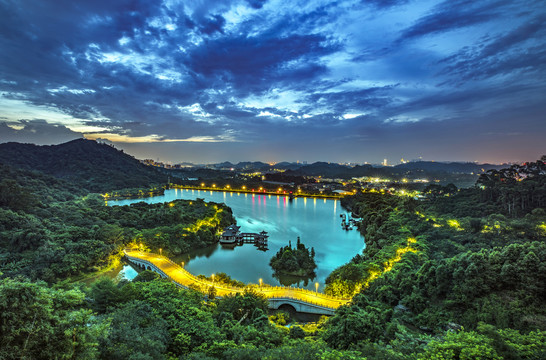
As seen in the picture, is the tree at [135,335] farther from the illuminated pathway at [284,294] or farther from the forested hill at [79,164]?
the forested hill at [79,164]

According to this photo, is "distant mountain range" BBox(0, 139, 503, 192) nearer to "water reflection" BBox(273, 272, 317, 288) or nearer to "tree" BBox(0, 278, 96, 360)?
"water reflection" BBox(273, 272, 317, 288)

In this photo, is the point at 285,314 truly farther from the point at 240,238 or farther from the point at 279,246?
the point at 240,238

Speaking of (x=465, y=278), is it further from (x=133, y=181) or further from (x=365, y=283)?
(x=133, y=181)

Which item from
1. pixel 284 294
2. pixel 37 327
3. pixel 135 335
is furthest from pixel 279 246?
pixel 37 327

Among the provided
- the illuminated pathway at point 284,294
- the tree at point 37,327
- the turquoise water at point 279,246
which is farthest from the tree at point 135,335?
the turquoise water at point 279,246

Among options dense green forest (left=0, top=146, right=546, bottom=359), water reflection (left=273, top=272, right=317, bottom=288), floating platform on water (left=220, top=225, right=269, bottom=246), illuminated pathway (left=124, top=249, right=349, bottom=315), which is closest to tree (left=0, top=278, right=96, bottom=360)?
dense green forest (left=0, top=146, right=546, bottom=359)

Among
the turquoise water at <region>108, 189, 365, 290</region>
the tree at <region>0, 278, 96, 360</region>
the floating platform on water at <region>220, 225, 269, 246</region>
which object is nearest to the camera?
the tree at <region>0, 278, 96, 360</region>
